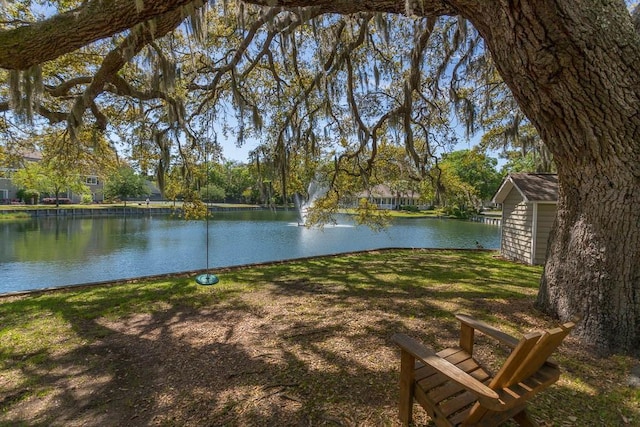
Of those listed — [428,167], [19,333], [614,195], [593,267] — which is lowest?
[19,333]

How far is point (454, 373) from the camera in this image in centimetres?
145

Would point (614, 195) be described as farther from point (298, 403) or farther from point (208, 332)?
point (208, 332)

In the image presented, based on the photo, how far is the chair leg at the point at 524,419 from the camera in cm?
161

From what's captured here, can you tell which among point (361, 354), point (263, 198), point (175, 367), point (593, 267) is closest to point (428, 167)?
point (263, 198)

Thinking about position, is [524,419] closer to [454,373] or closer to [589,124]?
[454,373]

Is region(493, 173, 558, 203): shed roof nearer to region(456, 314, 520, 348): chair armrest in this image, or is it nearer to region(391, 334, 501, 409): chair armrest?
region(456, 314, 520, 348): chair armrest

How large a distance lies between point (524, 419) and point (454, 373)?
0.54m

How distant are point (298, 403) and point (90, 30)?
2.88 meters

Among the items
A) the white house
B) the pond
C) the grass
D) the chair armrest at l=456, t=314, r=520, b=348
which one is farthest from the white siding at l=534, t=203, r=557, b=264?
the pond

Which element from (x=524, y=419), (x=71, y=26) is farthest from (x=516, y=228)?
(x=71, y=26)

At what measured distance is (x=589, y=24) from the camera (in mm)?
2172

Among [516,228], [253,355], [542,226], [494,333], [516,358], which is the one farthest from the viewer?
[516,228]

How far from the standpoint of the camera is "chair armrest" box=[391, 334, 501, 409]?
1.31m

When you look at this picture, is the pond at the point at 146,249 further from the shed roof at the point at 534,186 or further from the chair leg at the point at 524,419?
the chair leg at the point at 524,419
